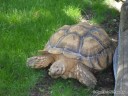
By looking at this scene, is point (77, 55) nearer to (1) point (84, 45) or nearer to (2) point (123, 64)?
(1) point (84, 45)

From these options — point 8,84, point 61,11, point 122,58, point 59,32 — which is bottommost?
point 8,84

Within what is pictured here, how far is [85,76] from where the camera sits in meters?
Result: 5.20

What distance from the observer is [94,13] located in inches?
304

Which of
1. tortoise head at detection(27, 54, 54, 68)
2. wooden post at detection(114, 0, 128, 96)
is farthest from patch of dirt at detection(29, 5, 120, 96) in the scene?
wooden post at detection(114, 0, 128, 96)

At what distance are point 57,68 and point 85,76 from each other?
0.41m

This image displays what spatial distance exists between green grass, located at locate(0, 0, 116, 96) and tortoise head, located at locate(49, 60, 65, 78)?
199 mm

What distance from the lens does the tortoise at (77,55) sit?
17.2 feet

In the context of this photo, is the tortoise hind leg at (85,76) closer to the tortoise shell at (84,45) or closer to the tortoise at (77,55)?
the tortoise at (77,55)

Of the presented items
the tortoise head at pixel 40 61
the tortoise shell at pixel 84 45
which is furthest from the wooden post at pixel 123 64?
the tortoise head at pixel 40 61

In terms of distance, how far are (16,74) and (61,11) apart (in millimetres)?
2292

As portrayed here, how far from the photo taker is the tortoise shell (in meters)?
5.28

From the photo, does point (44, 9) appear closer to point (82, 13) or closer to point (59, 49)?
point (82, 13)

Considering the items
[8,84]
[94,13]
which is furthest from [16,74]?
[94,13]

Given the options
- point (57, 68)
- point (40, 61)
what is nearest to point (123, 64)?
point (57, 68)
